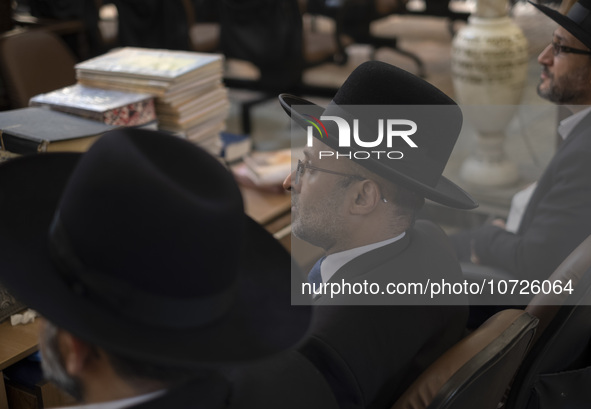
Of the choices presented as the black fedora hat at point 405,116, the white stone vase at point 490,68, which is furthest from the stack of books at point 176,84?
the white stone vase at point 490,68

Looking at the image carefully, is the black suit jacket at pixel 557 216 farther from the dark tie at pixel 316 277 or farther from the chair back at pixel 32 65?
the chair back at pixel 32 65

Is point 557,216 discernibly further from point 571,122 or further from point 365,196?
point 365,196

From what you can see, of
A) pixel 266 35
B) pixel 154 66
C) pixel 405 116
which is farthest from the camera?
pixel 266 35

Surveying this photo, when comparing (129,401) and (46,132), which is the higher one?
(129,401)

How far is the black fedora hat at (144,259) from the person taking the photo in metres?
0.80

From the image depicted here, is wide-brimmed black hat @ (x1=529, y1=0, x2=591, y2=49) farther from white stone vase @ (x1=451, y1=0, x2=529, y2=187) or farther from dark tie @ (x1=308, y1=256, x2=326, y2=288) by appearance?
white stone vase @ (x1=451, y1=0, x2=529, y2=187)

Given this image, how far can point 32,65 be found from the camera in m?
3.07

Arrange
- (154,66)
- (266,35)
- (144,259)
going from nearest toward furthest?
(144,259)
(154,66)
(266,35)

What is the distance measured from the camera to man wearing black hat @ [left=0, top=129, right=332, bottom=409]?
0.80 m

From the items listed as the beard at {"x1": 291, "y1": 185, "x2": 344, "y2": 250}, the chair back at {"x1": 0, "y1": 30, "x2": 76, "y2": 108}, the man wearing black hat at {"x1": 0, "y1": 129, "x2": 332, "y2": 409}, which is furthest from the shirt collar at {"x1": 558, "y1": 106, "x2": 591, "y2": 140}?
the chair back at {"x1": 0, "y1": 30, "x2": 76, "y2": 108}

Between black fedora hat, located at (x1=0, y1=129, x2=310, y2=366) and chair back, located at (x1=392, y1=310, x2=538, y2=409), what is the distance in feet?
1.01

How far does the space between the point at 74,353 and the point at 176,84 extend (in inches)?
56.4

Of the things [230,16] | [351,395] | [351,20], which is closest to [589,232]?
[351,395]

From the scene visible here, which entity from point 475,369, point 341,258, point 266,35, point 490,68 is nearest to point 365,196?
point 341,258
